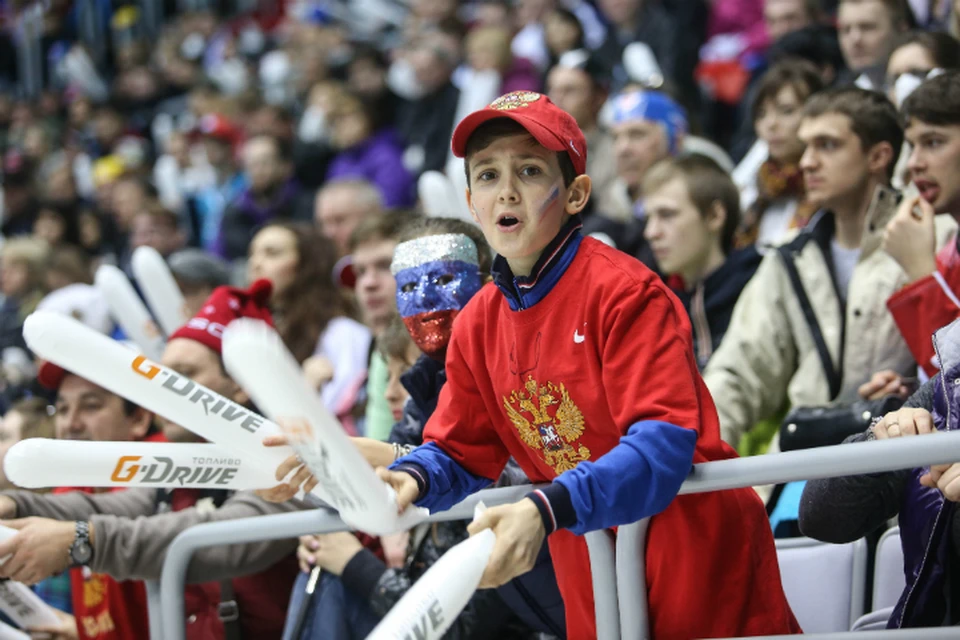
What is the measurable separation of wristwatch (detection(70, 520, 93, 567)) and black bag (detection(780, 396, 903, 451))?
1.92 meters

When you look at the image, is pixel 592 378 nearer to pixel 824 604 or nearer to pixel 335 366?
pixel 824 604

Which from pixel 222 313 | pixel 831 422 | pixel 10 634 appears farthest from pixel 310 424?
pixel 222 313

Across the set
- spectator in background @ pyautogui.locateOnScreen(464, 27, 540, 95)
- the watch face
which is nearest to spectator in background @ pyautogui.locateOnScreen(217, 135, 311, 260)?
spectator in background @ pyautogui.locateOnScreen(464, 27, 540, 95)

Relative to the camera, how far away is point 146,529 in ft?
11.1

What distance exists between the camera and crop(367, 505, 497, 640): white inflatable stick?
1.89 metres

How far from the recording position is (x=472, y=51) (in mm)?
7902

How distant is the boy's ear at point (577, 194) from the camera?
2.48m

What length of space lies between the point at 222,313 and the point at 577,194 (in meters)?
2.00

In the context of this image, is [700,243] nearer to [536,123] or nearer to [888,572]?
[888,572]

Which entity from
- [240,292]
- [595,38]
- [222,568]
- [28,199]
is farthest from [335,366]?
[28,199]

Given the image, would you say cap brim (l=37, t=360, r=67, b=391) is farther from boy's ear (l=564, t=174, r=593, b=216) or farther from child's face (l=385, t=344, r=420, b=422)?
boy's ear (l=564, t=174, r=593, b=216)

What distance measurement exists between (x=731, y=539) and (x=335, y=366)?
9.53ft

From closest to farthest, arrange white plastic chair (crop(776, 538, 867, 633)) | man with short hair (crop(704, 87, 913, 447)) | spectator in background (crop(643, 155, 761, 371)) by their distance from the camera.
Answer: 1. white plastic chair (crop(776, 538, 867, 633))
2. man with short hair (crop(704, 87, 913, 447))
3. spectator in background (crop(643, 155, 761, 371))

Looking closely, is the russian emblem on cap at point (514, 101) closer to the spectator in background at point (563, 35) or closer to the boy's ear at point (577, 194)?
the boy's ear at point (577, 194)
